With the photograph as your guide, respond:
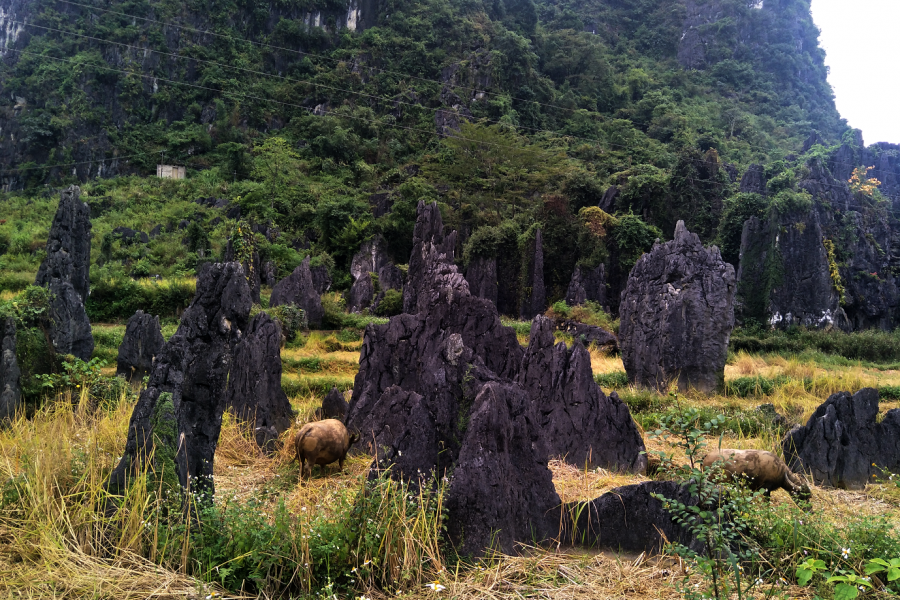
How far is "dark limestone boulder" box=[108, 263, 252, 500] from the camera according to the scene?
378 cm

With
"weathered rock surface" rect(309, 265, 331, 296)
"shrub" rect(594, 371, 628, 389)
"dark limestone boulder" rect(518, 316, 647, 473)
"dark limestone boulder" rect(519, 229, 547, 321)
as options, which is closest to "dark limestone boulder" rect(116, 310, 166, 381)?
"dark limestone boulder" rect(518, 316, 647, 473)

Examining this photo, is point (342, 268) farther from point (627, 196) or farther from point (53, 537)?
point (53, 537)

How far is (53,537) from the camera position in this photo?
11.3 ft

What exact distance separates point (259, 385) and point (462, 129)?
3179 cm

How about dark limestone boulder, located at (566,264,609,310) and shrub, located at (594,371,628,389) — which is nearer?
shrub, located at (594,371,628,389)

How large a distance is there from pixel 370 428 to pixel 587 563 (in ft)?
10.7

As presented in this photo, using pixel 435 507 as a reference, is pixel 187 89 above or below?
above

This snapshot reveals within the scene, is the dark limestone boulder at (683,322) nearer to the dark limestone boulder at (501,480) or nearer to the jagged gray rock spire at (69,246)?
the dark limestone boulder at (501,480)

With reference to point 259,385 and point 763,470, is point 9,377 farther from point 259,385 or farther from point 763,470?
point 763,470

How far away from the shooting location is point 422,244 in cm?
2231

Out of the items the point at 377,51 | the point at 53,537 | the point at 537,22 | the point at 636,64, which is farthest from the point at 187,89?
the point at 53,537

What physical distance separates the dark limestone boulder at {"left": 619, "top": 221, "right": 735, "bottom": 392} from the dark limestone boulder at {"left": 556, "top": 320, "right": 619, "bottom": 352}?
495cm

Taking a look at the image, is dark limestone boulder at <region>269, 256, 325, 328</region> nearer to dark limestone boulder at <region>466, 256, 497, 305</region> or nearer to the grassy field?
dark limestone boulder at <region>466, 256, 497, 305</region>

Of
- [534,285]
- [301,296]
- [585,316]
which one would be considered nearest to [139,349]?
[301,296]
